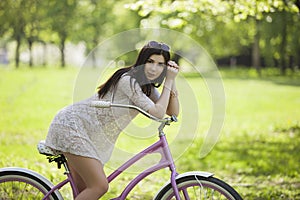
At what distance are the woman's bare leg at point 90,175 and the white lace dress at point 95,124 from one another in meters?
0.03

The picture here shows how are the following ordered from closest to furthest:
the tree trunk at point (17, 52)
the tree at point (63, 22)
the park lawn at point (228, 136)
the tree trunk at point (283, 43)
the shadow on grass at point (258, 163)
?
the shadow on grass at point (258, 163)
the park lawn at point (228, 136)
the tree trunk at point (283, 43)
the tree trunk at point (17, 52)
the tree at point (63, 22)

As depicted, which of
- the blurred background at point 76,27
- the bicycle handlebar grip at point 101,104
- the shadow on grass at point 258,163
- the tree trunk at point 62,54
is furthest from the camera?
→ the tree trunk at point 62,54

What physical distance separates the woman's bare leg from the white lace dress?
1.4 inches

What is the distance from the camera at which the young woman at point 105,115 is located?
2.95 metres

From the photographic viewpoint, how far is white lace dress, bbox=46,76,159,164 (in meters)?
2.95

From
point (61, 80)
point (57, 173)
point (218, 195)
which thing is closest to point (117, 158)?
point (218, 195)

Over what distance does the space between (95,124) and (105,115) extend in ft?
0.25

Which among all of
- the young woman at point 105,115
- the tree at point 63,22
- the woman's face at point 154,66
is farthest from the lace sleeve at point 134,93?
the tree at point 63,22

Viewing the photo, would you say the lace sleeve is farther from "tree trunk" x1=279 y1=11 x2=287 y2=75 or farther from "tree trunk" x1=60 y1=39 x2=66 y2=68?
"tree trunk" x1=60 y1=39 x2=66 y2=68

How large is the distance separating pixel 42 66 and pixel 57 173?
15400 millimetres

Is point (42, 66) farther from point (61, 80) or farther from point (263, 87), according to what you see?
point (263, 87)

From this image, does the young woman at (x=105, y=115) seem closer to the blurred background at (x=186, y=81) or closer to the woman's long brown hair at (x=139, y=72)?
the woman's long brown hair at (x=139, y=72)

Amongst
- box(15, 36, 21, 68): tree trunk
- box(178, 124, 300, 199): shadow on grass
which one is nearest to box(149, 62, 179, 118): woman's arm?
box(178, 124, 300, 199): shadow on grass

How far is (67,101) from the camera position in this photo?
13.9m
